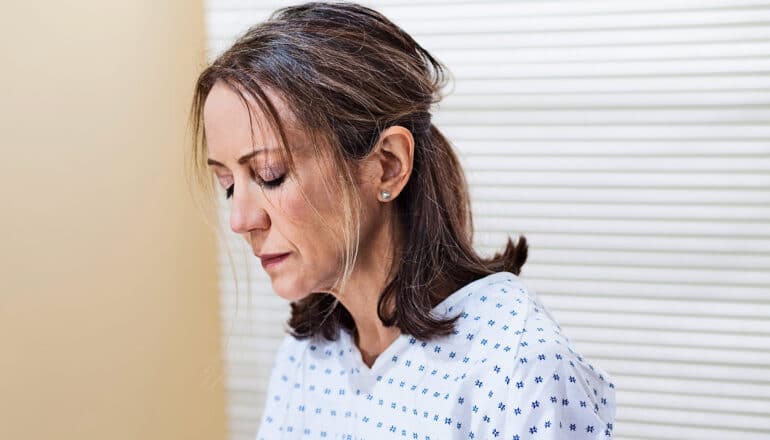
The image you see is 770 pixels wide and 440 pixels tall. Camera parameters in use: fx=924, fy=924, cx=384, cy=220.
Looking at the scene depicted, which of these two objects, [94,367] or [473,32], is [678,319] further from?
[94,367]

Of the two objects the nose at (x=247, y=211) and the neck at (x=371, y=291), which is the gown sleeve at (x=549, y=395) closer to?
the neck at (x=371, y=291)

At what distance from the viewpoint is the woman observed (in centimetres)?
109

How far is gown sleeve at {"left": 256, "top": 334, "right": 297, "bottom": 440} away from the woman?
15 cm

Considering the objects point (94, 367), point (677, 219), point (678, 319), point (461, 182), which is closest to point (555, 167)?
point (677, 219)

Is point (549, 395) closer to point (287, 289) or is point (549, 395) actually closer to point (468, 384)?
point (468, 384)

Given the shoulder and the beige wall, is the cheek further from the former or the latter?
the beige wall

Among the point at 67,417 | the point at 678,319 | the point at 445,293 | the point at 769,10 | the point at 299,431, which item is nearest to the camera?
the point at 445,293

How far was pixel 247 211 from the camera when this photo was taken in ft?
3.73

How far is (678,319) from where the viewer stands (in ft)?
5.97

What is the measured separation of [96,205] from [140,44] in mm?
349

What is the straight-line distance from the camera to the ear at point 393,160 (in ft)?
3.81

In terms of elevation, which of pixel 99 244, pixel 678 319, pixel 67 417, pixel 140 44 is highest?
pixel 140 44

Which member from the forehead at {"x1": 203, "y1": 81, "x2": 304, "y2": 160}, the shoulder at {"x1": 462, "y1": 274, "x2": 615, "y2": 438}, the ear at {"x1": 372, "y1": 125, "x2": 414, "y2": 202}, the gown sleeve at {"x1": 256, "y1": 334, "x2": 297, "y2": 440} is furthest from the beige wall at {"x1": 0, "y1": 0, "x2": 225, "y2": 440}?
the shoulder at {"x1": 462, "y1": 274, "x2": 615, "y2": 438}

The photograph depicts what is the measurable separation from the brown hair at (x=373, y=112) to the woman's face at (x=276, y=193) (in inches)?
0.6
